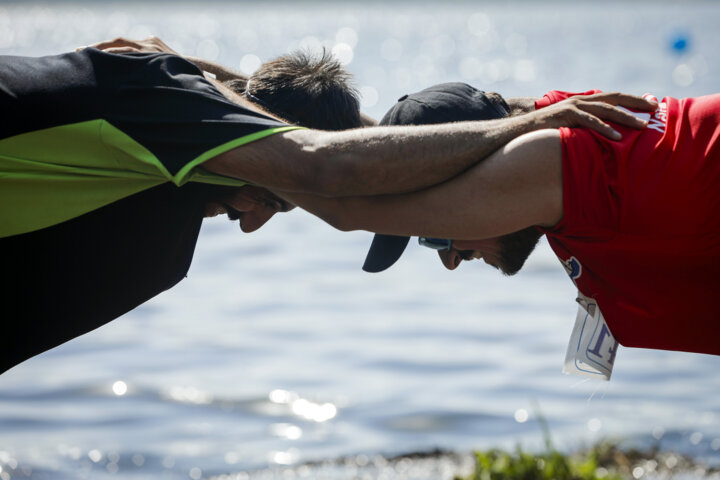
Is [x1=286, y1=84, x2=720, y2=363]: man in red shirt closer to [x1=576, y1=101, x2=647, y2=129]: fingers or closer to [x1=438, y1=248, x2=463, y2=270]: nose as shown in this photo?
[x1=576, y1=101, x2=647, y2=129]: fingers

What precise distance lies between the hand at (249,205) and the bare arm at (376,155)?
573mm

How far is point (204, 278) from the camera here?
14.3 metres

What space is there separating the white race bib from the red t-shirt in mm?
123

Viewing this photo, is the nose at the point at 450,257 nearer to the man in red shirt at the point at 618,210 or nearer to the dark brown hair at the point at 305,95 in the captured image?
the man in red shirt at the point at 618,210

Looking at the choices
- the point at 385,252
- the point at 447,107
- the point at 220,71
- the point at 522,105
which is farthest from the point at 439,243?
the point at 220,71

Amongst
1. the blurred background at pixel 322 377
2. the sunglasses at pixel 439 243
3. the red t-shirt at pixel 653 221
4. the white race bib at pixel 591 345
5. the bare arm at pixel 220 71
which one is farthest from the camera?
the blurred background at pixel 322 377

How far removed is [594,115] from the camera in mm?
3293

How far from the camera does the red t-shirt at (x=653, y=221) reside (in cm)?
309

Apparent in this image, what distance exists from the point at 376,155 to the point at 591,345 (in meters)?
1.15

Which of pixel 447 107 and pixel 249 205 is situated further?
pixel 249 205

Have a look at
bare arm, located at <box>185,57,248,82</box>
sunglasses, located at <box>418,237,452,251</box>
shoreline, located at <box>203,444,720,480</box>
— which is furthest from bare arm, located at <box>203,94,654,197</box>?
shoreline, located at <box>203,444,720,480</box>

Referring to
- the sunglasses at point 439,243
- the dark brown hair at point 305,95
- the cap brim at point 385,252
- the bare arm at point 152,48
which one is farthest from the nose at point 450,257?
the bare arm at point 152,48

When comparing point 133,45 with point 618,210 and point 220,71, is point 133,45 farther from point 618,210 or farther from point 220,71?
point 618,210

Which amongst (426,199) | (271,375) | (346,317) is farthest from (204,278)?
(426,199)
